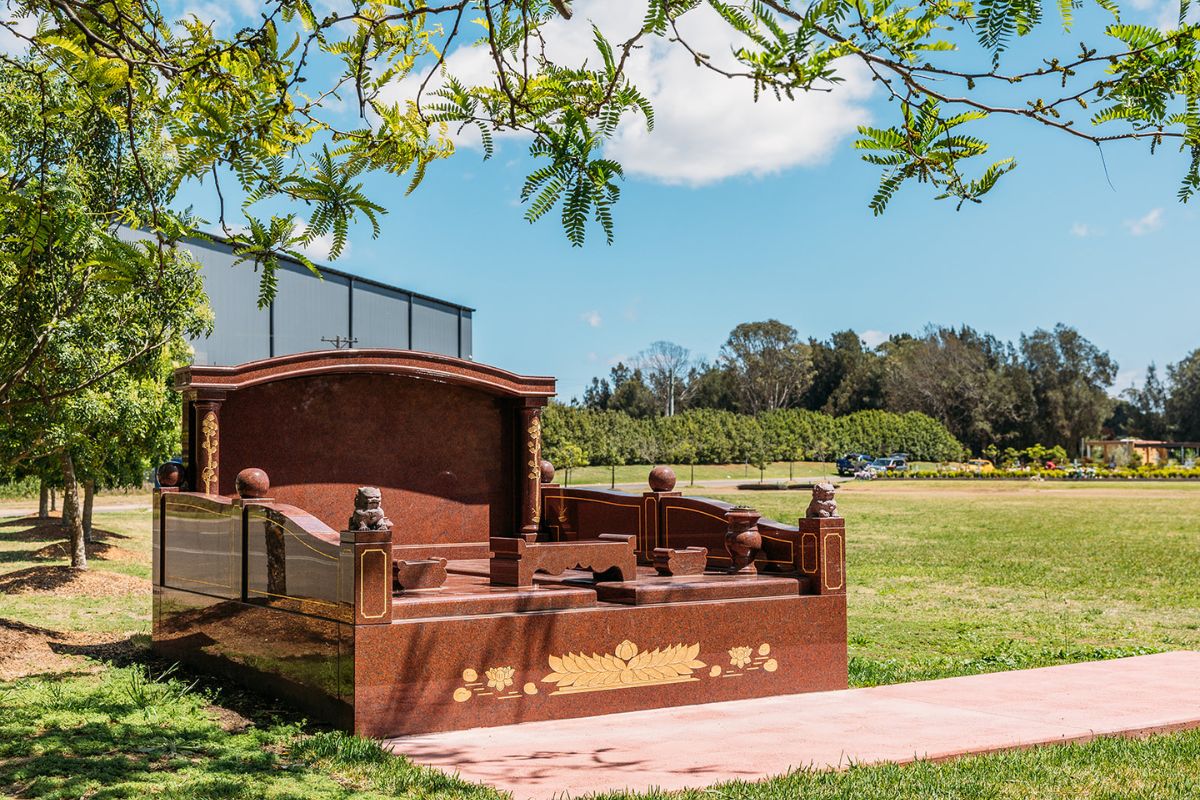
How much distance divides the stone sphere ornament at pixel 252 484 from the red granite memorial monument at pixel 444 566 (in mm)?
55

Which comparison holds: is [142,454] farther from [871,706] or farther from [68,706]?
[871,706]

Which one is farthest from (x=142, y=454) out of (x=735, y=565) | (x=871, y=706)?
(x=871, y=706)

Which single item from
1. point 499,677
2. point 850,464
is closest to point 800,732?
point 499,677

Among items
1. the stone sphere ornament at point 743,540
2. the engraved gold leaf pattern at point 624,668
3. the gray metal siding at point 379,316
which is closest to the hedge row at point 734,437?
the gray metal siding at point 379,316

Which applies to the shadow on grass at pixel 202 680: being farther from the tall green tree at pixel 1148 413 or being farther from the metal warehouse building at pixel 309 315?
the tall green tree at pixel 1148 413

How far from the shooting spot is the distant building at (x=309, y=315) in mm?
30969

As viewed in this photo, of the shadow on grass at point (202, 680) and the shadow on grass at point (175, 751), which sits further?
the shadow on grass at point (202, 680)

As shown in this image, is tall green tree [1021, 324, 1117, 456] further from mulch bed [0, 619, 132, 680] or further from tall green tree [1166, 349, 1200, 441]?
mulch bed [0, 619, 132, 680]

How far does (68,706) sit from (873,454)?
217ft

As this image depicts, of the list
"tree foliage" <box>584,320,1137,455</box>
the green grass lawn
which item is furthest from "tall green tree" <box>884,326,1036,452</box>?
the green grass lawn

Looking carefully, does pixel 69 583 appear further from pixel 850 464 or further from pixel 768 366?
pixel 768 366

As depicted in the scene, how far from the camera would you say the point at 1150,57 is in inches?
142

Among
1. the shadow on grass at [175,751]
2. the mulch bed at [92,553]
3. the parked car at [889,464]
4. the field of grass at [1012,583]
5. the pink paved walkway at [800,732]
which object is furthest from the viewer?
the parked car at [889,464]

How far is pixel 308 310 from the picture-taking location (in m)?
34.3
